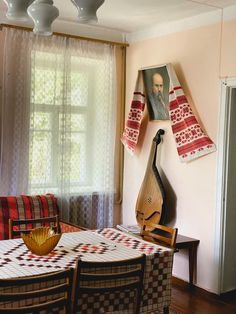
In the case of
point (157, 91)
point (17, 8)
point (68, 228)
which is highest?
point (17, 8)

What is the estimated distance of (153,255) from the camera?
101 inches

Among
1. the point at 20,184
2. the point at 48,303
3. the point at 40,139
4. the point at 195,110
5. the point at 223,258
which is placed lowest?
the point at 223,258

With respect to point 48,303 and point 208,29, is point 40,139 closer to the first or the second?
point 208,29

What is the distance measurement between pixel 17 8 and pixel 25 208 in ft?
7.12

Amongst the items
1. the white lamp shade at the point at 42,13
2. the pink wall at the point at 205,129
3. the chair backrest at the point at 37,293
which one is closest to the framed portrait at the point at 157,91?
the pink wall at the point at 205,129

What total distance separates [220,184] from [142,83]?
4.69 feet

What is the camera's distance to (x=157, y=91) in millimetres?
4461

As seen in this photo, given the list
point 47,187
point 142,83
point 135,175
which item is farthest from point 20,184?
point 142,83

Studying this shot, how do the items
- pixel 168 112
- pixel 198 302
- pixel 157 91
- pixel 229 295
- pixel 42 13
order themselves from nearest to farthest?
pixel 42 13 < pixel 198 302 < pixel 229 295 < pixel 168 112 < pixel 157 91

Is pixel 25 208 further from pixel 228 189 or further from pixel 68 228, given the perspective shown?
pixel 228 189

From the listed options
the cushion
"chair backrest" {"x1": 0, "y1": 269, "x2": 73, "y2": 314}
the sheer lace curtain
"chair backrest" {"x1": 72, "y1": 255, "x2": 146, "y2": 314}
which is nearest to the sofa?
the cushion

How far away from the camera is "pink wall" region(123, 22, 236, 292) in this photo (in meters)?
3.94

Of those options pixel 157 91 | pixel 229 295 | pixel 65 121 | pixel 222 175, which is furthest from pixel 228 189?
pixel 65 121

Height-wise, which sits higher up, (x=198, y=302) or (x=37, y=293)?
(x=37, y=293)
